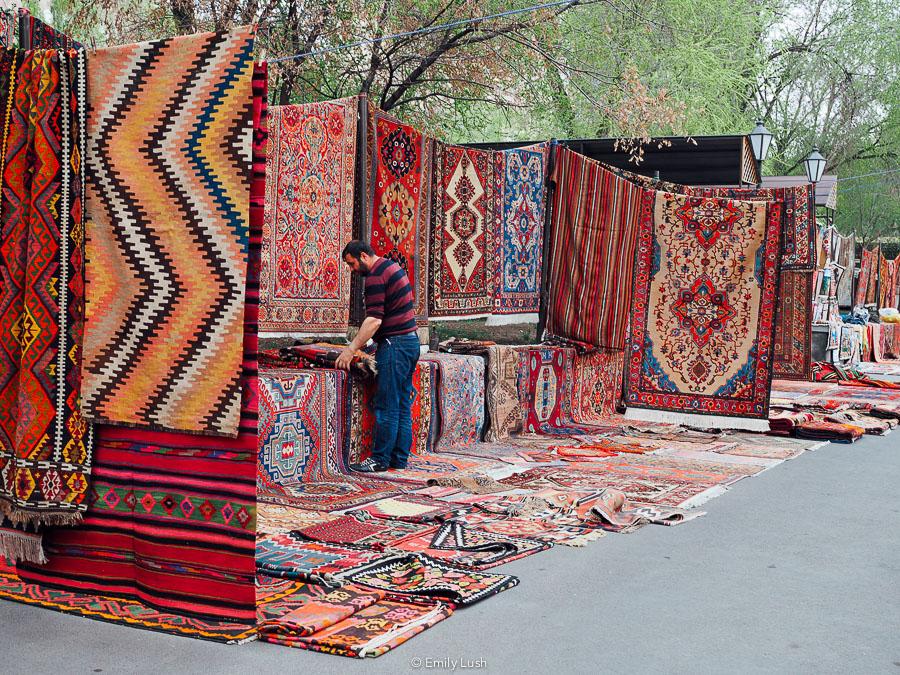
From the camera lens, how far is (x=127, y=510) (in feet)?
13.6

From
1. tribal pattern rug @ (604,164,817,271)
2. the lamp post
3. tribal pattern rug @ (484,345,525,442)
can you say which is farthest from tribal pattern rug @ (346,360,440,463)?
the lamp post

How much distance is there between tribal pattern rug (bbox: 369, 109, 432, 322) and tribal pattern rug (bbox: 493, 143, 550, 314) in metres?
1.09

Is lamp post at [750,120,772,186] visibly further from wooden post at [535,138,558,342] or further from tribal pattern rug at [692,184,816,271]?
wooden post at [535,138,558,342]

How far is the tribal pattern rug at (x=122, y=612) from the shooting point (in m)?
3.77

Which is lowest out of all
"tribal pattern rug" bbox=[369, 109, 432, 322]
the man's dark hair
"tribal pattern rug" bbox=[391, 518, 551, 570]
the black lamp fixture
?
"tribal pattern rug" bbox=[391, 518, 551, 570]

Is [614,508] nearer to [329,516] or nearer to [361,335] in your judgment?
[329,516]

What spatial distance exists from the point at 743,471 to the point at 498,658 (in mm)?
4855

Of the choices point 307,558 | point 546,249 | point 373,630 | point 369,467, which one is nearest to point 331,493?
point 369,467

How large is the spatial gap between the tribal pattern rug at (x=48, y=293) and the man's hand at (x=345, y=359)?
10.3 ft

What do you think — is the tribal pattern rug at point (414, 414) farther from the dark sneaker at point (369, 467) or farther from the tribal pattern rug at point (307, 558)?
the tribal pattern rug at point (307, 558)

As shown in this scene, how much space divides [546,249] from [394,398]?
3314 mm

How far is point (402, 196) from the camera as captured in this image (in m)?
8.09

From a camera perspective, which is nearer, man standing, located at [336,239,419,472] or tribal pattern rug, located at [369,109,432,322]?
man standing, located at [336,239,419,472]

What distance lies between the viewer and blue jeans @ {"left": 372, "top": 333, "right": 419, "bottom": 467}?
740 centimetres
